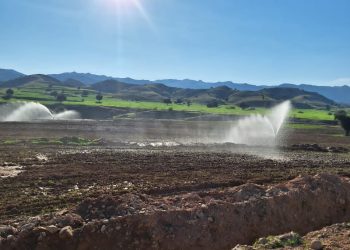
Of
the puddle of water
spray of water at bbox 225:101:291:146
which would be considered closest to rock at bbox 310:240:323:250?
the puddle of water

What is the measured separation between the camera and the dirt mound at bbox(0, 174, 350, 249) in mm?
14406

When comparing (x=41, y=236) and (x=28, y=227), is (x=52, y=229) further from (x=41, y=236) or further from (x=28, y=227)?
(x=28, y=227)

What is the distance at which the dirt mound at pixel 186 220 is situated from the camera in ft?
47.3

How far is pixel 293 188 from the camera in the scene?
19.8 m

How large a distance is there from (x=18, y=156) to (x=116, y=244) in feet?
79.9

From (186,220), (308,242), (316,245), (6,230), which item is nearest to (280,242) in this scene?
(308,242)

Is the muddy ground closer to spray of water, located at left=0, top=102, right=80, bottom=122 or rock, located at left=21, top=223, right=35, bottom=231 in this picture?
rock, located at left=21, top=223, right=35, bottom=231

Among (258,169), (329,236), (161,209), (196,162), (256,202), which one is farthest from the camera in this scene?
(196,162)

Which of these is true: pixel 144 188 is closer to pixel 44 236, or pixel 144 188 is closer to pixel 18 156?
pixel 44 236

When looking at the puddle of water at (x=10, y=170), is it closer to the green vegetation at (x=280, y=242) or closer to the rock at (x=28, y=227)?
the rock at (x=28, y=227)

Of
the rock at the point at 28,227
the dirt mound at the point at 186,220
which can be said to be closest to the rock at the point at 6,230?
the dirt mound at the point at 186,220

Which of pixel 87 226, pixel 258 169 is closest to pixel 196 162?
pixel 258 169

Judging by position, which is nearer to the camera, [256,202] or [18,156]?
[256,202]

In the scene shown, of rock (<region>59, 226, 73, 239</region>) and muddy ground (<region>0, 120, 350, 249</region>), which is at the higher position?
rock (<region>59, 226, 73, 239</region>)
